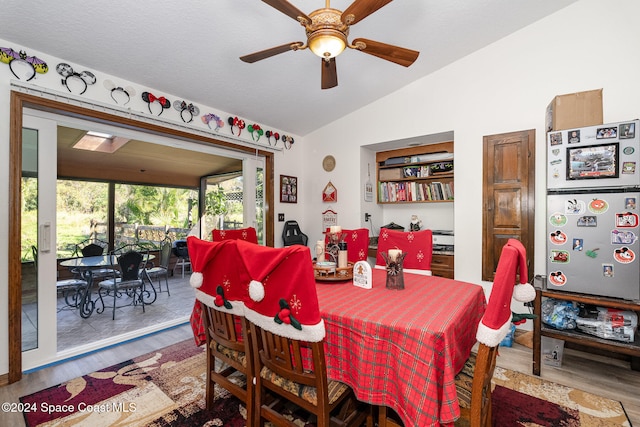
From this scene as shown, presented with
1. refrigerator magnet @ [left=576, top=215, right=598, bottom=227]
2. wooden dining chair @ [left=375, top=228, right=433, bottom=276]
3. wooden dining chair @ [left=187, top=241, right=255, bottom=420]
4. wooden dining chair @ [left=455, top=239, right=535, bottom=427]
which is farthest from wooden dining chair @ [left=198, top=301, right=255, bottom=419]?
refrigerator magnet @ [left=576, top=215, right=598, bottom=227]

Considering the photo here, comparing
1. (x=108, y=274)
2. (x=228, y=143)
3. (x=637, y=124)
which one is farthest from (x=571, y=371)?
(x=108, y=274)

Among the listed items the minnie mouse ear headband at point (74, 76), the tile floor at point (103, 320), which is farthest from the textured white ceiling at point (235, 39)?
the tile floor at point (103, 320)

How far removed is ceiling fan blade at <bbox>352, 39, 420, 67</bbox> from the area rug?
7.43 feet

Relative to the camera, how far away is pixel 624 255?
2014mm

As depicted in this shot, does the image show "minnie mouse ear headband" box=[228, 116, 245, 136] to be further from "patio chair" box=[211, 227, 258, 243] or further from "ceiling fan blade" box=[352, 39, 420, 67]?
"ceiling fan blade" box=[352, 39, 420, 67]

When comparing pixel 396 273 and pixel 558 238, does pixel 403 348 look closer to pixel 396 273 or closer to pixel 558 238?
pixel 396 273

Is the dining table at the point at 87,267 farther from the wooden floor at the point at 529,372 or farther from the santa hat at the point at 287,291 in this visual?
the santa hat at the point at 287,291

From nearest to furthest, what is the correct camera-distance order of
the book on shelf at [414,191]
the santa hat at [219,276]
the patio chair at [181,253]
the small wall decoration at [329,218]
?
the santa hat at [219,276], the book on shelf at [414,191], the small wall decoration at [329,218], the patio chair at [181,253]

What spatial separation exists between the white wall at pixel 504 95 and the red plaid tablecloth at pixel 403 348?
1.93 metres

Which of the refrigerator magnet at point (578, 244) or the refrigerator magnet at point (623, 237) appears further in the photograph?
the refrigerator magnet at point (578, 244)

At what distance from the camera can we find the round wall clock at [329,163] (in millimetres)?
4238

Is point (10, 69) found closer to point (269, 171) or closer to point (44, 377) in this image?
point (44, 377)

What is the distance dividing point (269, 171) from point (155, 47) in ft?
6.65

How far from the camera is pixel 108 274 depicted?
162 inches
